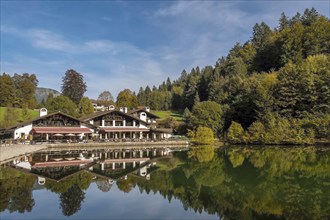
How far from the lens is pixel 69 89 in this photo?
7094 cm

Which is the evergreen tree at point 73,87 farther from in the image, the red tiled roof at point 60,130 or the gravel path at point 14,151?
the gravel path at point 14,151

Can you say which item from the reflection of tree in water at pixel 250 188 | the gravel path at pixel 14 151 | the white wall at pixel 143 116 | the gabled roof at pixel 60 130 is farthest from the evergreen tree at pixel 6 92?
the reflection of tree in water at pixel 250 188

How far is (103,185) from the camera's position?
1617 centimetres

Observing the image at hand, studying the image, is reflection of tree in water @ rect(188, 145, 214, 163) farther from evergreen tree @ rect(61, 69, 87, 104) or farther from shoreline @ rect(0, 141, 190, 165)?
evergreen tree @ rect(61, 69, 87, 104)

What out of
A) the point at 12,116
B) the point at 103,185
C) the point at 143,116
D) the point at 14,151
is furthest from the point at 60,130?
the point at 103,185

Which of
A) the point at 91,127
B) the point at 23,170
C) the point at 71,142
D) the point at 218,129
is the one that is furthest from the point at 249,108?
the point at 23,170

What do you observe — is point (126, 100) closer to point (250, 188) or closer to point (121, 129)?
point (121, 129)

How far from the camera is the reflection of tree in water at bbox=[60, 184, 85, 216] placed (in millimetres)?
11281

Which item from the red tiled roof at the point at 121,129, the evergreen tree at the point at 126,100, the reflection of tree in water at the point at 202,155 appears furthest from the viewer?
the evergreen tree at the point at 126,100

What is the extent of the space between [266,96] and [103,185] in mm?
37238

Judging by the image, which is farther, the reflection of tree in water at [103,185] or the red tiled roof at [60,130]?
the red tiled roof at [60,130]

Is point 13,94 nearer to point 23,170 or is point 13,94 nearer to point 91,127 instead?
point 91,127

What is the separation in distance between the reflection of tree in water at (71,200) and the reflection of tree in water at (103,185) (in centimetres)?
106

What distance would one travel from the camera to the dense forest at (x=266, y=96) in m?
44.5
